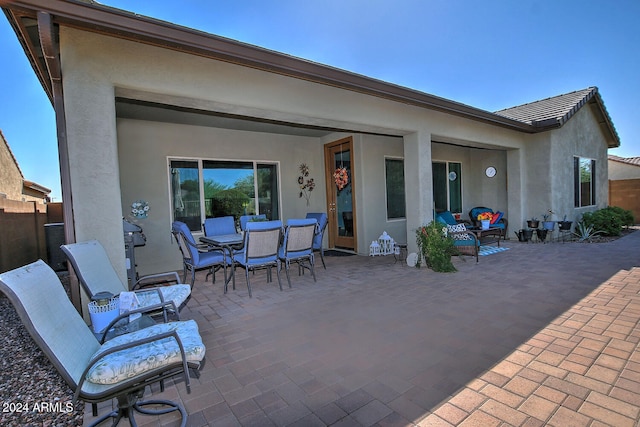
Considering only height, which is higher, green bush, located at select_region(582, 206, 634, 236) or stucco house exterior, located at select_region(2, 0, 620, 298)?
stucco house exterior, located at select_region(2, 0, 620, 298)

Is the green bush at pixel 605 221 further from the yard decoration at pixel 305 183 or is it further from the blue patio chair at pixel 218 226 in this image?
the blue patio chair at pixel 218 226

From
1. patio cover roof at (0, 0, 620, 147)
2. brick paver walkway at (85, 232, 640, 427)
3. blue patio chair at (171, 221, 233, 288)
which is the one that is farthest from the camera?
blue patio chair at (171, 221, 233, 288)

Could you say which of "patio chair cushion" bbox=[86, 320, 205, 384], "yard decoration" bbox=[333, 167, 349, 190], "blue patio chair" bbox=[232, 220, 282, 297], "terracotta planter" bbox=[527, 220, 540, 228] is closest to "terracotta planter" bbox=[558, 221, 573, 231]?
"terracotta planter" bbox=[527, 220, 540, 228]

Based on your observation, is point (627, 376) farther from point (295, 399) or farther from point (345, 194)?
point (345, 194)

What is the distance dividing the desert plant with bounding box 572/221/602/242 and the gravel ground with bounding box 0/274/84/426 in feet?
35.4

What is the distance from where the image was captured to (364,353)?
2586 millimetres

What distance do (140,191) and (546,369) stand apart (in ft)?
21.8

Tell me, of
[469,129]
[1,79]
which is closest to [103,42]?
[469,129]

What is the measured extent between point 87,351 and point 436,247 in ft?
16.2

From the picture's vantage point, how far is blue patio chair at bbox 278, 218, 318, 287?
4688mm

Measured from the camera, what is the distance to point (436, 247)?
5355 millimetres

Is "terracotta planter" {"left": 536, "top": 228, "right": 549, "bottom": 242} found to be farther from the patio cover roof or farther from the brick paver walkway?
the patio cover roof

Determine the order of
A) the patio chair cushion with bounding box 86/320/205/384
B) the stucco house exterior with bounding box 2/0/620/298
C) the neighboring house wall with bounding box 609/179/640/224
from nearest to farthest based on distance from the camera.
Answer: the patio chair cushion with bounding box 86/320/205/384, the stucco house exterior with bounding box 2/0/620/298, the neighboring house wall with bounding box 609/179/640/224

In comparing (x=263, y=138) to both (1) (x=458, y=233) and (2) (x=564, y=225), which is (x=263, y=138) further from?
(2) (x=564, y=225)
